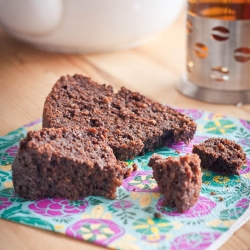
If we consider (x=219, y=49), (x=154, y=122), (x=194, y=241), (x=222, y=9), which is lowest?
(x=194, y=241)

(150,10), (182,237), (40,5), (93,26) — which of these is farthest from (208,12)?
(182,237)

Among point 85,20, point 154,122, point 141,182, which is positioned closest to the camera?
point 141,182

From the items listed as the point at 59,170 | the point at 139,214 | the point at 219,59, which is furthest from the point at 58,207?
the point at 219,59

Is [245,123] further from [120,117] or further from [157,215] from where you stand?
[157,215]

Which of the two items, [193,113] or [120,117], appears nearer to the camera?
[120,117]

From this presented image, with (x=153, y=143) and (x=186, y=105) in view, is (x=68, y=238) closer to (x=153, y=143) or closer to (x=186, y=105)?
(x=153, y=143)

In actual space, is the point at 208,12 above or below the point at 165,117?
above
